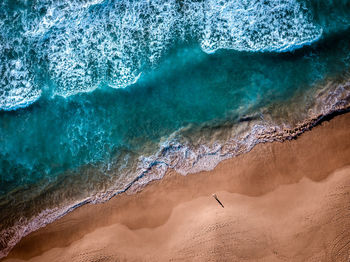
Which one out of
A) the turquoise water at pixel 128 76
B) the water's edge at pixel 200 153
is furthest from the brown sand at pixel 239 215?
the turquoise water at pixel 128 76

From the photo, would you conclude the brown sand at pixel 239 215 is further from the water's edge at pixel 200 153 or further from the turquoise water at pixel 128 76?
the turquoise water at pixel 128 76

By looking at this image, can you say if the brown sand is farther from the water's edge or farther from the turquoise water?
the turquoise water

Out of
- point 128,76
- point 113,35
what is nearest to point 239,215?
point 128,76

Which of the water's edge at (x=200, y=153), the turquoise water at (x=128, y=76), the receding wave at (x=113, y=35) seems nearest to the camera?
the water's edge at (x=200, y=153)

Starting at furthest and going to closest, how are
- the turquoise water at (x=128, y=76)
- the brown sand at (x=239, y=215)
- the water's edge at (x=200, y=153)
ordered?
1. the turquoise water at (x=128, y=76)
2. the water's edge at (x=200, y=153)
3. the brown sand at (x=239, y=215)

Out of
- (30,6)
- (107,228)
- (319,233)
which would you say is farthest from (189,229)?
(30,6)

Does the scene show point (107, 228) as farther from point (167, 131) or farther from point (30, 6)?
point (30, 6)

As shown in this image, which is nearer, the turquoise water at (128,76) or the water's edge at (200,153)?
the water's edge at (200,153)
